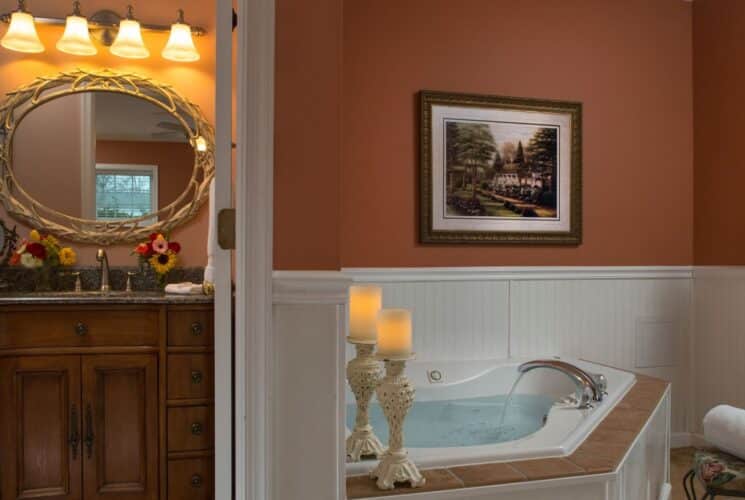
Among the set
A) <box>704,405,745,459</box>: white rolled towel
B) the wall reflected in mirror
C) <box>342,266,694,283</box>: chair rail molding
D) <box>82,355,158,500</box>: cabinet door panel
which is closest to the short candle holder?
<box>82,355,158,500</box>: cabinet door panel

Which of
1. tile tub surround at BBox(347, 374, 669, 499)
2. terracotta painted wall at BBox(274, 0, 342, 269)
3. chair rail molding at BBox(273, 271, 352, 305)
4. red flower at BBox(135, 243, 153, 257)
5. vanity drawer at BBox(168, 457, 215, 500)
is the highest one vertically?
terracotta painted wall at BBox(274, 0, 342, 269)

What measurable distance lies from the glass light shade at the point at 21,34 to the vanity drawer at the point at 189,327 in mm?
1534

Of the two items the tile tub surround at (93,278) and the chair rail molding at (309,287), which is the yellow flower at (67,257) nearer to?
the tile tub surround at (93,278)

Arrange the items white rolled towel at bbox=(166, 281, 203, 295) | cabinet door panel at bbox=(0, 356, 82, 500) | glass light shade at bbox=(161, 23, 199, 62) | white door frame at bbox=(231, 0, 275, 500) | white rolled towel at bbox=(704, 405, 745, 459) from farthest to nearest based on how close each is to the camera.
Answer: glass light shade at bbox=(161, 23, 199, 62), white rolled towel at bbox=(166, 281, 203, 295), cabinet door panel at bbox=(0, 356, 82, 500), white rolled towel at bbox=(704, 405, 745, 459), white door frame at bbox=(231, 0, 275, 500)

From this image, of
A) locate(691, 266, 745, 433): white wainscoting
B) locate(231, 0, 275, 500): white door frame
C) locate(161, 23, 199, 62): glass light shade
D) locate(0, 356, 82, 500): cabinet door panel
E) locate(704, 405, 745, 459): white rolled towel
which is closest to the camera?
locate(231, 0, 275, 500): white door frame

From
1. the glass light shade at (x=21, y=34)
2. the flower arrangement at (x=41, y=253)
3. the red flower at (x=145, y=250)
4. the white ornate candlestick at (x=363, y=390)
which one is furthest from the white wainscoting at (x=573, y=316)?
the glass light shade at (x=21, y=34)

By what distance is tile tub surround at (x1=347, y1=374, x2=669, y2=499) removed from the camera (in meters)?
1.78

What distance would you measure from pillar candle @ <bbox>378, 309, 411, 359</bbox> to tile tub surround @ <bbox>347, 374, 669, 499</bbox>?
357mm

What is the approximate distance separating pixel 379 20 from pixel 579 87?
132cm

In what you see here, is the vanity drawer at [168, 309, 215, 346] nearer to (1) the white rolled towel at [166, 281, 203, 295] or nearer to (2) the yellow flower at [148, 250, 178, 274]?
(1) the white rolled towel at [166, 281, 203, 295]

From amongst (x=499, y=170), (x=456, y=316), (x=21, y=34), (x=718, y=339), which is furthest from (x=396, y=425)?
(x=718, y=339)

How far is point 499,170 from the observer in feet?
12.6

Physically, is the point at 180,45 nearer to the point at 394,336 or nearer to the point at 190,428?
the point at 190,428

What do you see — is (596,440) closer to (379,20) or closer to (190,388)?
(190,388)
